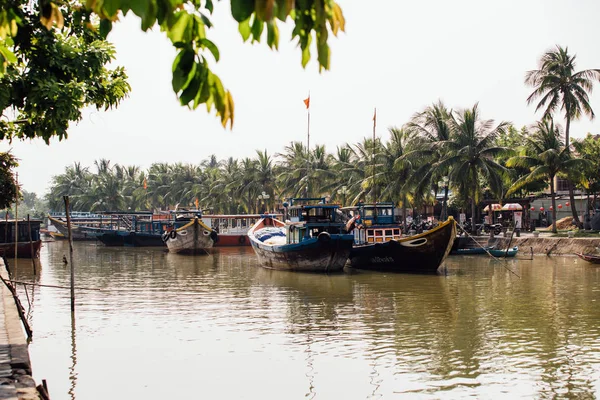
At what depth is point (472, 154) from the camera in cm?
4050

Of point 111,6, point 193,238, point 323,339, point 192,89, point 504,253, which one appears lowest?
point 323,339

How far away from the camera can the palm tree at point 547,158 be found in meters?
37.3

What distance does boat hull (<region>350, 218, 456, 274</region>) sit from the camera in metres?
27.2

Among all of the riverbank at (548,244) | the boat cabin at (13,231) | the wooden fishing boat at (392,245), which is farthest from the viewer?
the riverbank at (548,244)

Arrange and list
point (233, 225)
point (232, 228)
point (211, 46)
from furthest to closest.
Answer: point (233, 225), point (232, 228), point (211, 46)

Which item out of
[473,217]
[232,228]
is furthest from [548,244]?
[232,228]

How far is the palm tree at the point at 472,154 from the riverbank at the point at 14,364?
31.8 metres

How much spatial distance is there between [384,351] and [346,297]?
8.21 metres

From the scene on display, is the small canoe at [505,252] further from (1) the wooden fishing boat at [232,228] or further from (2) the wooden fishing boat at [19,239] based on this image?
(2) the wooden fishing boat at [19,239]

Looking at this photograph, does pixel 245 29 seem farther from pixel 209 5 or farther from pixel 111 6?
pixel 111 6

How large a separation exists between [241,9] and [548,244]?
1455 inches

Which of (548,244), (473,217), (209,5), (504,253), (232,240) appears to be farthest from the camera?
(232,240)

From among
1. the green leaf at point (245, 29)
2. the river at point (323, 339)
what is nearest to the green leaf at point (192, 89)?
the green leaf at point (245, 29)

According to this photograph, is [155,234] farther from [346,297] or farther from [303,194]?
[346,297]
